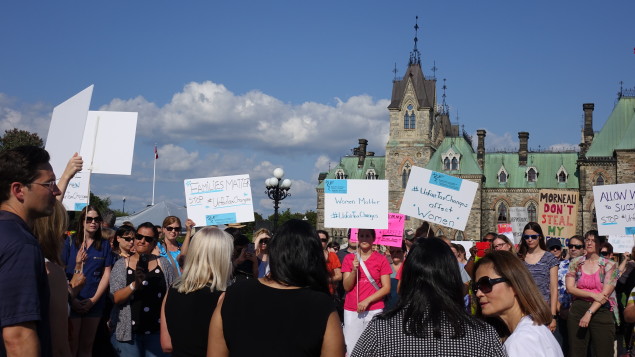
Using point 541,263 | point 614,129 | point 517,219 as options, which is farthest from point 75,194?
point 614,129

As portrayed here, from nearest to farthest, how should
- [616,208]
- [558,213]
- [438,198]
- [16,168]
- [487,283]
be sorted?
[16,168] < [487,283] < [438,198] < [616,208] < [558,213]

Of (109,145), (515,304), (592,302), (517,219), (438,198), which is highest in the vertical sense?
(517,219)

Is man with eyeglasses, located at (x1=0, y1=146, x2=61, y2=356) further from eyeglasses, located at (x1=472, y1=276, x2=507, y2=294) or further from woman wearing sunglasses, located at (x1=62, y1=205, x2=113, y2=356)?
woman wearing sunglasses, located at (x1=62, y1=205, x2=113, y2=356)

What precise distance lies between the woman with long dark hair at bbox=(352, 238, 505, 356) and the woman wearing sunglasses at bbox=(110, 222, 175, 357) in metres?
3.54

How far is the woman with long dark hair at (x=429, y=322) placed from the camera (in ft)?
10.5

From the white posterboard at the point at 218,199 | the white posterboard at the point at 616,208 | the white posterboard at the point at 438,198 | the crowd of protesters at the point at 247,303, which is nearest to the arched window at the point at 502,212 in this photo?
the white posterboard at the point at 616,208

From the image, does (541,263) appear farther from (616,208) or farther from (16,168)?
(16,168)

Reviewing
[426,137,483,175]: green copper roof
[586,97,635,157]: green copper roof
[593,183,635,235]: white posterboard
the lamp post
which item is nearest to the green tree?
the lamp post

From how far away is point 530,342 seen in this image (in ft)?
11.6

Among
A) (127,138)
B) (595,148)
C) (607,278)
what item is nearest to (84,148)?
(127,138)

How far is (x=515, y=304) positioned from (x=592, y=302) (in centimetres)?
546

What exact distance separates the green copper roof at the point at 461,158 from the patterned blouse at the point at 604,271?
53225mm

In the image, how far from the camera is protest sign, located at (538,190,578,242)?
52.2ft

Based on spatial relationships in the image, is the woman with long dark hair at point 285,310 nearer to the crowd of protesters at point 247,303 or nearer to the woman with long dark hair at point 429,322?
the crowd of protesters at point 247,303
